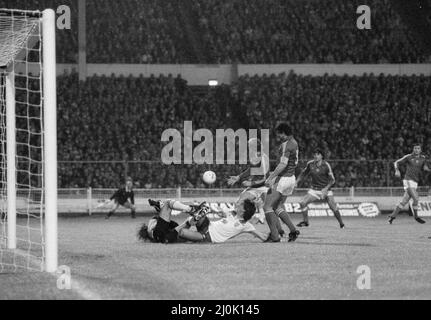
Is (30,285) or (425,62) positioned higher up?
(425,62)

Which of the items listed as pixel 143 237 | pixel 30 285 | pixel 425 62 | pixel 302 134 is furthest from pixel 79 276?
pixel 425 62

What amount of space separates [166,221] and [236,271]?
4539mm

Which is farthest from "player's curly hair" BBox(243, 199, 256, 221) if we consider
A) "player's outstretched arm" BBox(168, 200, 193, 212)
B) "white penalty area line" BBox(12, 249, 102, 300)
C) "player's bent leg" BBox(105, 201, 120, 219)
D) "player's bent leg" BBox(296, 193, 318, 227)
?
"player's bent leg" BBox(105, 201, 120, 219)

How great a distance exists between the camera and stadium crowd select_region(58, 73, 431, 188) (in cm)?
2952

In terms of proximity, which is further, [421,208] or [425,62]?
[425,62]

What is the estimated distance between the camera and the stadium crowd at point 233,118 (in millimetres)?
29516

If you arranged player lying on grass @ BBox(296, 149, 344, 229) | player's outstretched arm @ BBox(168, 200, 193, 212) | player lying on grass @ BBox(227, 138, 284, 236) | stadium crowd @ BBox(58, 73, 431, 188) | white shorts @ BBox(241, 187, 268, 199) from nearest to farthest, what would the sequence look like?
1. player's outstretched arm @ BBox(168, 200, 193, 212)
2. player lying on grass @ BBox(227, 138, 284, 236)
3. white shorts @ BBox(241, 187, 268, 199)
4. player lying on grass @ BBox(296, 149, 344, 229)
5. stadium crowd @ BBox(58, 73, 431, 188)

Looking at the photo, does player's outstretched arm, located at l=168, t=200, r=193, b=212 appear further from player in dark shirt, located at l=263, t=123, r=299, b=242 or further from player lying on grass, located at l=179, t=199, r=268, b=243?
player in dark shirt, located at l=263, t=123, r=299, b=242

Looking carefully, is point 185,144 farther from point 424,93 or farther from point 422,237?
point 422,237

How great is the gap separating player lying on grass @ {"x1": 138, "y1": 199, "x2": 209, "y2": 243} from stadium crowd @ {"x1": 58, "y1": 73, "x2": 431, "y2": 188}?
1438 cm

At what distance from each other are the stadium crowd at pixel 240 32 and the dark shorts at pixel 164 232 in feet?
75.3

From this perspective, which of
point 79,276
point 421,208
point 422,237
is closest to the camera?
point 79,276

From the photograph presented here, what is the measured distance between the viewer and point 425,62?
3797 centimetres
